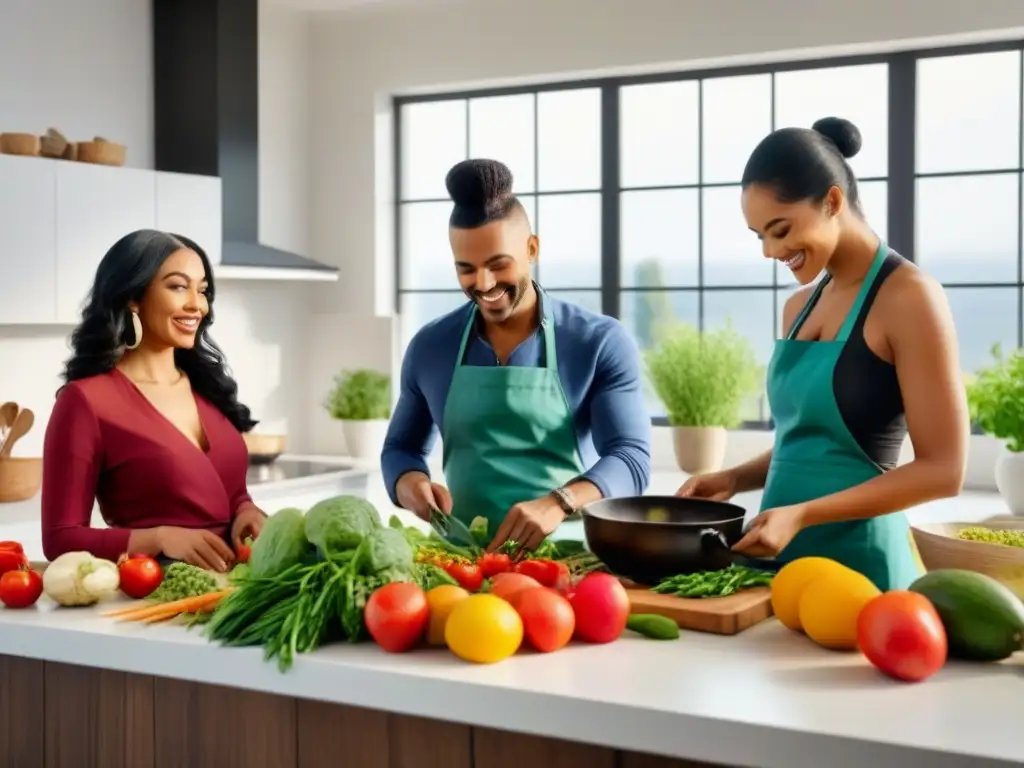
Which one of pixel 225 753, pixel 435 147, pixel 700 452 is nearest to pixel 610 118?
pixel 435 147

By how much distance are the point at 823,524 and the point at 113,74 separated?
3795 mm

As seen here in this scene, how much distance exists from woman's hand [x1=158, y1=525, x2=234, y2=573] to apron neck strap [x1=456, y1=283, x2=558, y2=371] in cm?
79

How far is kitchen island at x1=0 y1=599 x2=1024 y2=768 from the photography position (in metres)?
1.33

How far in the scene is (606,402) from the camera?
266cm

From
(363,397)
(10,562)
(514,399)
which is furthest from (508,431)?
(363,397)

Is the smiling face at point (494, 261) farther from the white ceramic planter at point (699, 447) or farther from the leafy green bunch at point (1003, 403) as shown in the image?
the white ceramic planter at point (699, 447)

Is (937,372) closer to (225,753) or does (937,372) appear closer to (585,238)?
(225,753)

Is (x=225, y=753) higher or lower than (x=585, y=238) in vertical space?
lower

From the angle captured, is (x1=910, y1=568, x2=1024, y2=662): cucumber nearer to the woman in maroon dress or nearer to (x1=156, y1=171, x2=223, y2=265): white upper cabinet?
the woman in maroon dress

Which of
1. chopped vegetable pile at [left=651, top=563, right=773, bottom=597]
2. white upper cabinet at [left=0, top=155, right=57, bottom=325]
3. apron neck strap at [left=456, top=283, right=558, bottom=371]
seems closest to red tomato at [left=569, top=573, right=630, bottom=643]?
chopped vegetable pile at [left=651, top=563, right=773, bottom=597]

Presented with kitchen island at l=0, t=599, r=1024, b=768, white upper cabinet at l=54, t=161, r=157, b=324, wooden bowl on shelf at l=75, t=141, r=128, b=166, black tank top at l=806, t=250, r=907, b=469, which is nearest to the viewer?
kitchen island at l=0, t=599, r=1024, b=768

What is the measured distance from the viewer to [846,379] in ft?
6.86

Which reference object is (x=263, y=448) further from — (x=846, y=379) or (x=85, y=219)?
(x=846, y=379)

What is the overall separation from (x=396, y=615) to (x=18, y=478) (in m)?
2.79
